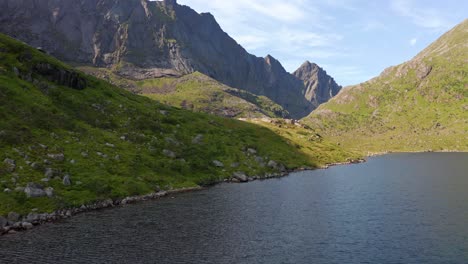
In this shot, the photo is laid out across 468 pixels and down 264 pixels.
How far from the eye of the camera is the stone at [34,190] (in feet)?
227

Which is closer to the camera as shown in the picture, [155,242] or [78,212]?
[155,242]

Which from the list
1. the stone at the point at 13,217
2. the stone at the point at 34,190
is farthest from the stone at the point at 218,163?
the stone at the point at 13,217

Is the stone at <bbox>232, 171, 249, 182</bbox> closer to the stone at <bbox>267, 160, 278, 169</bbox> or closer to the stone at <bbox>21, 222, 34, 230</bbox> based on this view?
the stone at <bbox>267, 160, 278, 169</bbox>

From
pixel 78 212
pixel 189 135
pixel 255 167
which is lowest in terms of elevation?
pixel 78 212

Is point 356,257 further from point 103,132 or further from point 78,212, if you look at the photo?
point 103,132

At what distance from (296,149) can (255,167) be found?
50306 millimetres

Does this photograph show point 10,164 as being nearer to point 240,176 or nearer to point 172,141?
point 172,141

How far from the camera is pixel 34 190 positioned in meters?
69.9

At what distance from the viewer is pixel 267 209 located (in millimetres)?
80125

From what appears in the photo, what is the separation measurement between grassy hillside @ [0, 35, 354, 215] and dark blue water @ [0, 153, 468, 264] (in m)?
10.4

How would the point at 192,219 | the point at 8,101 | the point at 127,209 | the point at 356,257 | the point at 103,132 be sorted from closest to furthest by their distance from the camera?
the point at 356,257, the point at 192,219, the point at 127,209, the point at 8,101, the point at 103,132

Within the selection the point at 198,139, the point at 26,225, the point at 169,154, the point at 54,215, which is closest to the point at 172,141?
the point at 169,154

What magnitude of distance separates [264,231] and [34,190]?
147ft

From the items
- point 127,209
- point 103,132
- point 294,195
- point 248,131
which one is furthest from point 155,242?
point 248,131
